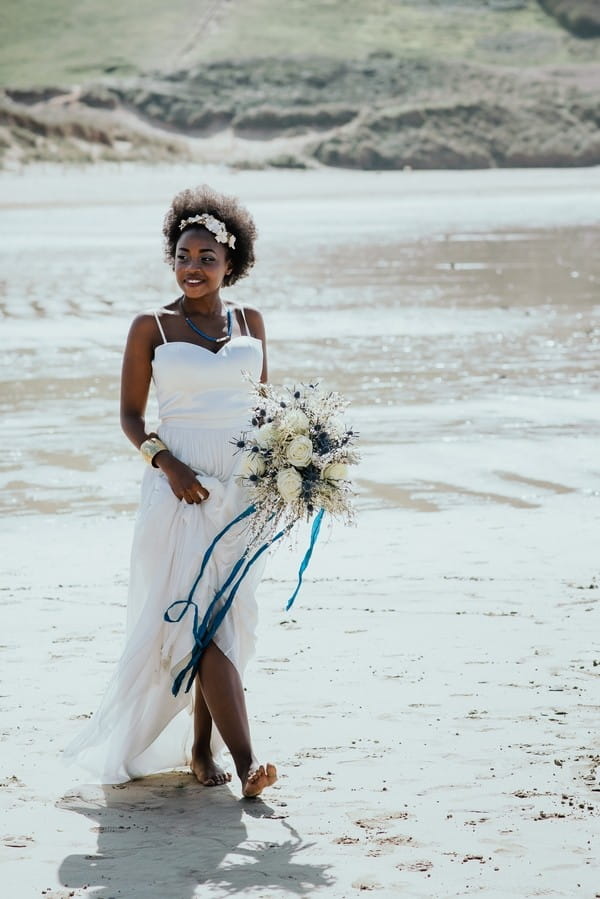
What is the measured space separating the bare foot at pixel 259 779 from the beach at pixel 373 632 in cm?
9

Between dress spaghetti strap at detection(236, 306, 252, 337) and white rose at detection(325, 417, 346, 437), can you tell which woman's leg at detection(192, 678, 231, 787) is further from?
dress spaghetti strap at detection(236, 306, 252, 337)

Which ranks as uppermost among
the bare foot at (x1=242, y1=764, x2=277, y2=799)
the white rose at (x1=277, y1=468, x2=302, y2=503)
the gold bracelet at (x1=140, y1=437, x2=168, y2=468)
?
the gold bracelet at (x1=140, y1=437, x2=168, y2=468)

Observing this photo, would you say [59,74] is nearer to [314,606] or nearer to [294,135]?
[294,135]

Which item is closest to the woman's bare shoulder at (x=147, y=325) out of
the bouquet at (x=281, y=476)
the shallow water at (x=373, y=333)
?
the bouquet at (x=281, y=476)

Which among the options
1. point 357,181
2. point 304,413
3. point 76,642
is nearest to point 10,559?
point 76,642

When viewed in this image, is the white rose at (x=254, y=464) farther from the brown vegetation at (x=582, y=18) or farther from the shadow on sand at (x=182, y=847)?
the brown vegetation at (x=582, y=18)

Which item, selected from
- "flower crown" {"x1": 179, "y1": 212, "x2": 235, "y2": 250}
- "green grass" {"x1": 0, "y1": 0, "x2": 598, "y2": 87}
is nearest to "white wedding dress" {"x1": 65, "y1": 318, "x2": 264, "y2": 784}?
"flower crown" {"x1": 179, "y1": 212, "x2": 235, "y2": 250}

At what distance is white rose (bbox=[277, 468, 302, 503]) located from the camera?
190 inches

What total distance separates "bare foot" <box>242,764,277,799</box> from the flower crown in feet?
5.55

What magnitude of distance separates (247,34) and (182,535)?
88924 mm

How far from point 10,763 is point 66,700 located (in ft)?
1.97

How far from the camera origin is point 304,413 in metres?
4.95

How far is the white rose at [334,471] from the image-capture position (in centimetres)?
489

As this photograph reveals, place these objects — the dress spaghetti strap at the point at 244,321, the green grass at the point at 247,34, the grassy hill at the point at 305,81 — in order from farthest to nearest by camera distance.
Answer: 1. the green grass at the point at 247,34
2. the grassy hill at the point at 305,81
3. the dress spaghetti strap at the point at 244,321
